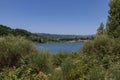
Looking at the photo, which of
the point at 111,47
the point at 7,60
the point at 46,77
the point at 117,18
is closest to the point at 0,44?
the point at 7,60

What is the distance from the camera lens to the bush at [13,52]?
31.9ft

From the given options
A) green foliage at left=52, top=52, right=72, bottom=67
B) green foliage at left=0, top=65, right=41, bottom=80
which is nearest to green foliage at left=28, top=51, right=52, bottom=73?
green foliage at left=0, top=65, right=41, bottom=80

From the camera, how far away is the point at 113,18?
2231 centimetres

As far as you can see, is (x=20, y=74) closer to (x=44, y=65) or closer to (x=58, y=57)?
(x=44, y=65)

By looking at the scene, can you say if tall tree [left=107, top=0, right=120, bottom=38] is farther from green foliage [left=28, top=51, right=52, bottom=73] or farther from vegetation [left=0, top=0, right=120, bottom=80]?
green foliage [left=28, top=51, right=52, bottom=73]

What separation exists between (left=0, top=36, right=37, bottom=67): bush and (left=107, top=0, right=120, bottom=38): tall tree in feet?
41.3

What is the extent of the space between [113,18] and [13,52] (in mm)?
14019

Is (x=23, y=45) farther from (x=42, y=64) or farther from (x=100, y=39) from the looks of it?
(x=100, y=39)

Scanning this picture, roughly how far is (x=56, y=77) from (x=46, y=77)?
0.50 meters

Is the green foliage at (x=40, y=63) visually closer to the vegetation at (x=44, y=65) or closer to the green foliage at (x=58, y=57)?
the vegetation at (x=44, y=65)

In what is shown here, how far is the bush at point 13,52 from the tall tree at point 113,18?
12593 millimetres

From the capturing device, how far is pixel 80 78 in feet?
26.1

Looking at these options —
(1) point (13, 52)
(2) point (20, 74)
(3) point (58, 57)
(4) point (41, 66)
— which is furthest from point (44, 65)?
(3) point (58, 57)

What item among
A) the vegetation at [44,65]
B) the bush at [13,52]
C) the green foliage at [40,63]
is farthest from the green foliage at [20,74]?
the bush at [13,52]
